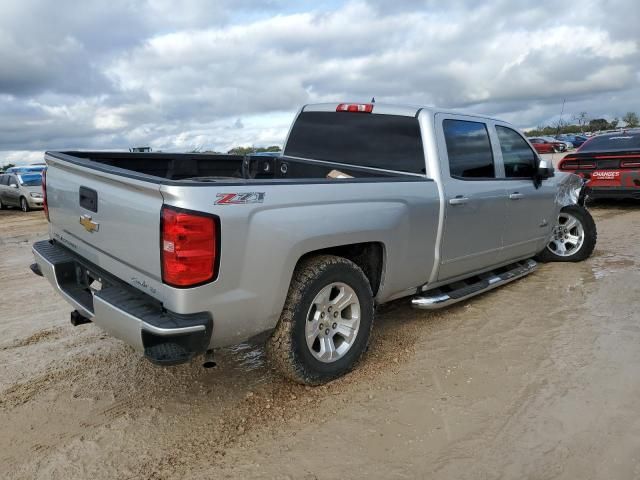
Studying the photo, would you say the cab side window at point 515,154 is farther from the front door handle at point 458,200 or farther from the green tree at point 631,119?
the green tree at point 631,119

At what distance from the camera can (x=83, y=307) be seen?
319 centimetres

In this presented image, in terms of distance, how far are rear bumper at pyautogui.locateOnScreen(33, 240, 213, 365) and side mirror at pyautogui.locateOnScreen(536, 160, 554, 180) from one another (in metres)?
4.06

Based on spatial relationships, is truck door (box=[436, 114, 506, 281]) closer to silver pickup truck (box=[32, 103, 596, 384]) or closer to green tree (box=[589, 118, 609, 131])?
silver pickup truck (box=[32, 103, 596, 384])

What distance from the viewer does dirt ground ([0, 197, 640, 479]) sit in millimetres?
2668

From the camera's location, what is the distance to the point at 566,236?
6.73m

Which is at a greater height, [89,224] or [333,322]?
[89,224]

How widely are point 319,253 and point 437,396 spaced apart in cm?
119

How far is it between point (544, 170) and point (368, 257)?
267 cm

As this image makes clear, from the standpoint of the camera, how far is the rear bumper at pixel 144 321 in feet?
8.70

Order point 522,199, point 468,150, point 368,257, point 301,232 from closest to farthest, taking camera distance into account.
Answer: point 301,232 < point 368,257 < point 468,150 < point 522,199

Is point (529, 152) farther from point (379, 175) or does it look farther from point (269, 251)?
point (269, 251)

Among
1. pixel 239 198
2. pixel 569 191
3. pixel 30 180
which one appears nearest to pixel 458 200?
pixel 239 198

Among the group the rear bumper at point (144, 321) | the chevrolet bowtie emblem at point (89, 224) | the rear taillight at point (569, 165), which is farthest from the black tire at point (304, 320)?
the rear taillight at point (569, 165)

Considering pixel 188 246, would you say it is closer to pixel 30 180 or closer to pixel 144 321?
pixel 144 321
